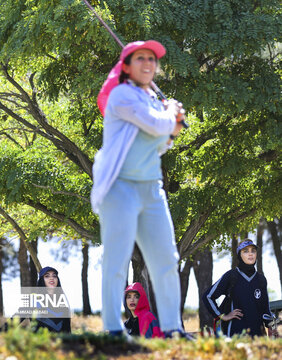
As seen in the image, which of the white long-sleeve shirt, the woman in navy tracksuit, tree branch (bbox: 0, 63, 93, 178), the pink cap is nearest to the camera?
the white long-sleeve shirt

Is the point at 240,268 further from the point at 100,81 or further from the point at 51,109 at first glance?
the point at 51,109

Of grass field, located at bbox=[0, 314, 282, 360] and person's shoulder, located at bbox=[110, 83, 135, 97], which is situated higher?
person's shoulder, located at bbox=[110, 83, 135, 97]

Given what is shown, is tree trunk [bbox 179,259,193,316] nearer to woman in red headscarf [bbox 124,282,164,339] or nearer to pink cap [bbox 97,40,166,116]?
woman in red headscarf [bbox 124,282,164,339]

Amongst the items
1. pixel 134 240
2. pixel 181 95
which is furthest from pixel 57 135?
pixel 134 240

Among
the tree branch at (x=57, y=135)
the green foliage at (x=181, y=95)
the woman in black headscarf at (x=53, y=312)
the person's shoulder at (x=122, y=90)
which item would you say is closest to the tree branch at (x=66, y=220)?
the green foliage at (x=181, y=95)

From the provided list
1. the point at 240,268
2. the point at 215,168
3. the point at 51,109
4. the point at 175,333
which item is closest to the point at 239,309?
the point at 240,268

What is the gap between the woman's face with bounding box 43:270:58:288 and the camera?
9.91 meters

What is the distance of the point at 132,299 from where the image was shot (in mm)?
9547

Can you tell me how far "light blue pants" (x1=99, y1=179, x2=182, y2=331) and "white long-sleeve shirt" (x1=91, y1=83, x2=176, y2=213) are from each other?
94 mm

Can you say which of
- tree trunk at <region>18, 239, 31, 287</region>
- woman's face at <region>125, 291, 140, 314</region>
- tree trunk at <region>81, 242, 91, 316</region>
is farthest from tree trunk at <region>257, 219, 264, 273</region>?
woman's face at <region>125, 291, 140, 314</region>

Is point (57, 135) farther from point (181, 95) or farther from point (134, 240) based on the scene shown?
point (134, 240)

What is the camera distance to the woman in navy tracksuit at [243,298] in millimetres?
8664

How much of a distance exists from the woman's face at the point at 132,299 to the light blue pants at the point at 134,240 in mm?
4565

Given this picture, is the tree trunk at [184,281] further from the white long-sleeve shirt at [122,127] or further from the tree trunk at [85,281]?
the white long-sleeve shirt at [122,127]
